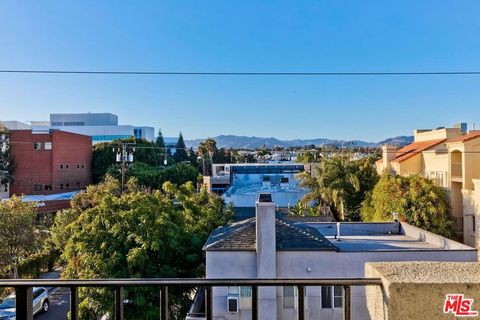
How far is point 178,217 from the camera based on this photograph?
12.3 m

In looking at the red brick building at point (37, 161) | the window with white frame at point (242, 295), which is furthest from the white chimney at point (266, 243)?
the red brick building at point (37, 161)

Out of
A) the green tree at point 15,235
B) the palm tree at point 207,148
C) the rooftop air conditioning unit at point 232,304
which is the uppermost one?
the palm tree at point 207,148

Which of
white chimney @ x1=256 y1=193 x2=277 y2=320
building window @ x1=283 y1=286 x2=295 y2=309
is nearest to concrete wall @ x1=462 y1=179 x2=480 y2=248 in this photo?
building window @ x1=283 y1=286 x2=295 y2=309

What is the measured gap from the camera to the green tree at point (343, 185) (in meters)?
22.8

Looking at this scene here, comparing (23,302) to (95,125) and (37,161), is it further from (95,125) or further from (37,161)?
(95,125)

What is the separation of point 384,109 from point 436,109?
3.68 m

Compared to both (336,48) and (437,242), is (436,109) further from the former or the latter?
(437,242)

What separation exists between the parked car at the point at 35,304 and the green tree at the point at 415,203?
1513cm

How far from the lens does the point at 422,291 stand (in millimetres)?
1532

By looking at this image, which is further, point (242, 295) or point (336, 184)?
point (336, 184)

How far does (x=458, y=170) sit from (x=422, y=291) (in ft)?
65.8

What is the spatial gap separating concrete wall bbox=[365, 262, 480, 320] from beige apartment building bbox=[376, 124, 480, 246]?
1730 centimetres

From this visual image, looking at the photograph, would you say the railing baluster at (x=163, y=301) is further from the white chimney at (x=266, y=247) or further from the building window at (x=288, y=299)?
the building window at (x=288, y=299)

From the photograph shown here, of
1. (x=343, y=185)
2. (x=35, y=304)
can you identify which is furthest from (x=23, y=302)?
(x=343, y=185)
